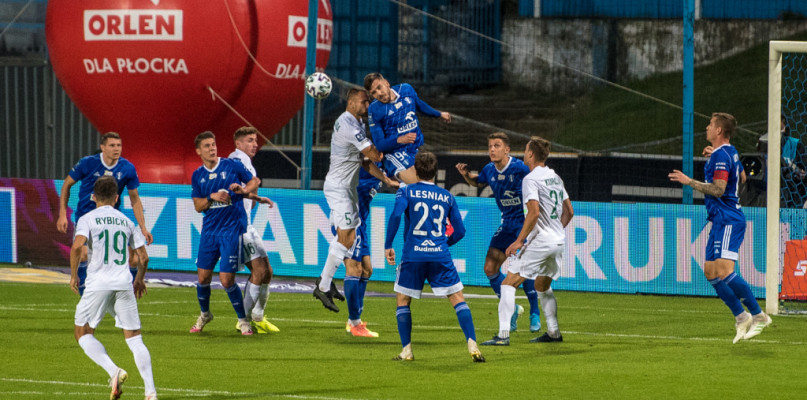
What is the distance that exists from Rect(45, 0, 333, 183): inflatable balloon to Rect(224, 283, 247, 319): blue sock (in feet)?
35.5

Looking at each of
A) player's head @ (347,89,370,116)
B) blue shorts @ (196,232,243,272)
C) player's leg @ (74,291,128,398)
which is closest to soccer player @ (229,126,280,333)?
blue shorts @ (196,232,243,272)

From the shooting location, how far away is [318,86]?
61.6ft

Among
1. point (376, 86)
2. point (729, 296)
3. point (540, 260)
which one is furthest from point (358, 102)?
point (729, 296)

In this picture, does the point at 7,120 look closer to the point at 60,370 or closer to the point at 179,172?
the point at 179,172

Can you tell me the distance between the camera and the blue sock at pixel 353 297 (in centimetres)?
1305

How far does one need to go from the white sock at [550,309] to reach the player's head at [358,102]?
2.65m

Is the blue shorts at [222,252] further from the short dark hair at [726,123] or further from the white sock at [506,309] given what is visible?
the short dark hair at [726,123]

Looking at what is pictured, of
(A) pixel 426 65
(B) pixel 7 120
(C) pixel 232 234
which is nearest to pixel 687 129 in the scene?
(C) pixel 232 234

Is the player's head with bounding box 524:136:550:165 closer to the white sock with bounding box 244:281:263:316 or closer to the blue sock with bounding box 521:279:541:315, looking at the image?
the blue sock with bounding box 521:279:541:315

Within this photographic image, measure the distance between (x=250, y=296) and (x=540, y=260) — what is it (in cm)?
312

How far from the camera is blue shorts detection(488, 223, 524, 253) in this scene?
13.2 metres

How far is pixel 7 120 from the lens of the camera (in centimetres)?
2966

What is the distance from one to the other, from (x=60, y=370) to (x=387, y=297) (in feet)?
23.6

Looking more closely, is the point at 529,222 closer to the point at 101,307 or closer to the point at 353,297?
the point at 353,297
